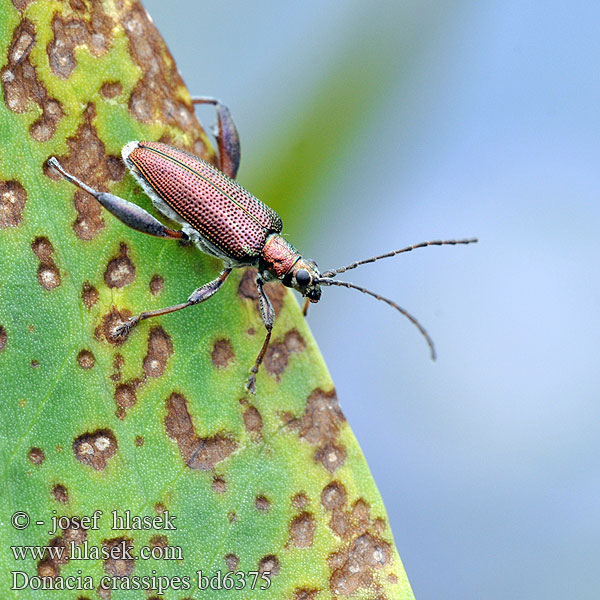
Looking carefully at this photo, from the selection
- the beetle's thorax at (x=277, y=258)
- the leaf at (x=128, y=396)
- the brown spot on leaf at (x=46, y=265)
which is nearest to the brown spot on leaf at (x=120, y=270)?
the leaf at (x=128, y=396)

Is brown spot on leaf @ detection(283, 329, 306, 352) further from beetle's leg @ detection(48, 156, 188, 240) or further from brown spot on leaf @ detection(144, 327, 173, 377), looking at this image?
beetle's leg @ detection(48, 156, 188, 240)

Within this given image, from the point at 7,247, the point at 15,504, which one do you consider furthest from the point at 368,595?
the point at 7,247

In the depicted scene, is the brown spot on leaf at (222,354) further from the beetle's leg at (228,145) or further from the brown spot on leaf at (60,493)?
the beetle's leg at (228,145)

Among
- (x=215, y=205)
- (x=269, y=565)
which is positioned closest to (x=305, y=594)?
(x=269, y=565)

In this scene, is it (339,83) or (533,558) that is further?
(533,558)

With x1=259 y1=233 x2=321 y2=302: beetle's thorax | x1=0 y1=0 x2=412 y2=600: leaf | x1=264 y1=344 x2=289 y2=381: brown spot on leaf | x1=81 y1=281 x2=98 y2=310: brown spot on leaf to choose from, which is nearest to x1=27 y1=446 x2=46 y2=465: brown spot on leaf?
x1=0 y1=0 x2=412 y2=600: leaf

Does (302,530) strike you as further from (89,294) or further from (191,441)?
(89,294)

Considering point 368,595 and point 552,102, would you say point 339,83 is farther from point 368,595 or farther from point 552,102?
point 368,595
